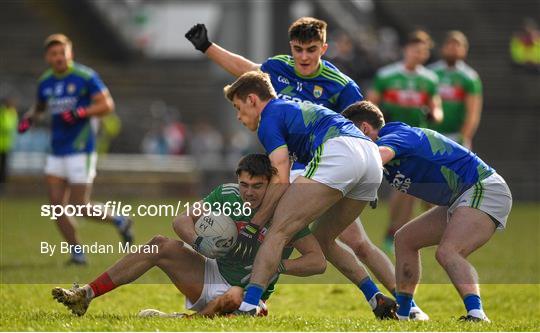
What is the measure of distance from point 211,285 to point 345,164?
1.29 m

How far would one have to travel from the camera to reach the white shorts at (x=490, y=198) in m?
8.74

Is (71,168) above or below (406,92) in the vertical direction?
below

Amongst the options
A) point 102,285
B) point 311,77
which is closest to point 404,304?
point 311,77

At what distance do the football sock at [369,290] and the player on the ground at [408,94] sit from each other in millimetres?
5653

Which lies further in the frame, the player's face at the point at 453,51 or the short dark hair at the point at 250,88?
the player's face at the point at 453,51

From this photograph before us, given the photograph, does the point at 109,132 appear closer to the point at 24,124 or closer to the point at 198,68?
the point at 198,68

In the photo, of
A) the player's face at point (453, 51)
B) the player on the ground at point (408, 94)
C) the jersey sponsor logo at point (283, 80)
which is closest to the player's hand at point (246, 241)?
the jersey sponsor logo at point (283, 80)

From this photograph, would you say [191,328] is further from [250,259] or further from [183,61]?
[183,61]

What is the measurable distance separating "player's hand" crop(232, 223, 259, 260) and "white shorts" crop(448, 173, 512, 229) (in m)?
1.56

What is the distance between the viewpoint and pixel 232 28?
3275 cm

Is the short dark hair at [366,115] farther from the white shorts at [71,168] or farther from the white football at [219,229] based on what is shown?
the white shorts at [71,168]

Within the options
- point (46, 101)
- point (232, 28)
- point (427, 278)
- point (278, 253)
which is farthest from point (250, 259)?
point (232, 28)

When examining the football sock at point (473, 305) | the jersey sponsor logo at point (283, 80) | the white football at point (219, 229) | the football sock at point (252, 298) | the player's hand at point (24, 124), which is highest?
the jersey sponsor logo at point (283, 80)

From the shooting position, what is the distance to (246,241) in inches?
330
